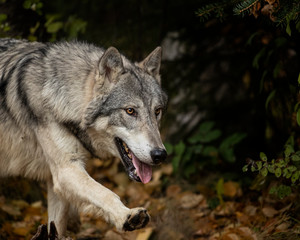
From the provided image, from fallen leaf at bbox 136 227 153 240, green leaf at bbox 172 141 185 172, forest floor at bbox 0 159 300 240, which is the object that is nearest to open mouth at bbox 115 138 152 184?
forest floor at bbox 0 159 300 240

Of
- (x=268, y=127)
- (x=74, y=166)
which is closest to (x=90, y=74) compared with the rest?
(x=74, y=166)

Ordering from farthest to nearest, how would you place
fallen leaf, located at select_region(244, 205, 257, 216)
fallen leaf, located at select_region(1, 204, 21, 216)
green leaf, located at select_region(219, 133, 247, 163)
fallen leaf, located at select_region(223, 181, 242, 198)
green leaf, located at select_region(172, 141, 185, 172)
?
green leaf, located at select_region(172, 141, 185, 172) → green leaf, located at select_region(219, 133, 247, 163) → fallen leaf, located at select_region(223, 181, 242, 198) → fallen leaf, located at select_region(1, 204, 21, 216) → fallen leaf, located at select_region(244, 205, 257, 216)

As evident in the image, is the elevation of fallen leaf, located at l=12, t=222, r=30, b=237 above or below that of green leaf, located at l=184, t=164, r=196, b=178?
below

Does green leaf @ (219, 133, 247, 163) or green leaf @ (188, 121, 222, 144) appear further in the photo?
green leaf @ (188, 121, 222, 144)

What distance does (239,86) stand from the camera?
627cm

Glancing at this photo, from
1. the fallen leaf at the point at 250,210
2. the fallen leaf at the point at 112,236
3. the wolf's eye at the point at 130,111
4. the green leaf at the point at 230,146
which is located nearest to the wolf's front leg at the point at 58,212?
the fallen leaf at the point at 112,236

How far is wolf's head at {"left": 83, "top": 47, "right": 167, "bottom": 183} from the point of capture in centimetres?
361

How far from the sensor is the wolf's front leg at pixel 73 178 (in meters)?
3.22

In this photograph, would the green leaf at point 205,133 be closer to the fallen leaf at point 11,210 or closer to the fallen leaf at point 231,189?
the fallen leaf at point 231,189

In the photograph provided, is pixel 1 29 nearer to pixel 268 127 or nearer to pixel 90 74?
pixel 90 74

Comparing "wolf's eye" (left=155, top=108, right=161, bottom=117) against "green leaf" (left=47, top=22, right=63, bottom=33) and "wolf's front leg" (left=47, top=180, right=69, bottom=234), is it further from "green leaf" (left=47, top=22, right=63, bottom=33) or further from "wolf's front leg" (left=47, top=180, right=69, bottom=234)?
"green leaf" (left=47, top=22, right=63, bottom=33)

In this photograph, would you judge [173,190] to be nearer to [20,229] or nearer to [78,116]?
[20,229]

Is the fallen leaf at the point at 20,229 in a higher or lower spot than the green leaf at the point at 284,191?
lower

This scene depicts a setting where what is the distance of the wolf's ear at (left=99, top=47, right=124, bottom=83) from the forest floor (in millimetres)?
1035
